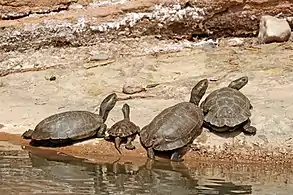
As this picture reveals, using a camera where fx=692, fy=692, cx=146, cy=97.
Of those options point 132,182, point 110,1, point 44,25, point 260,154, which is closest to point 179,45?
point 110,1

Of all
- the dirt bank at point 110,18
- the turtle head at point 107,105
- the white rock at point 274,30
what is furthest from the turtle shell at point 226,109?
the dirt bank at point 110,18

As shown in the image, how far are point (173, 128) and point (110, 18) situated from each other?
4067mm

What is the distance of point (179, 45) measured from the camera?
11.1 metres

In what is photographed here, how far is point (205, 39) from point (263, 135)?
157 inches

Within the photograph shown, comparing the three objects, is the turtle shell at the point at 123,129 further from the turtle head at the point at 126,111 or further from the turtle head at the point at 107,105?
the turtle head at the point at 107,105

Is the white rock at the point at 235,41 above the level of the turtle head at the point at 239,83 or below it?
above

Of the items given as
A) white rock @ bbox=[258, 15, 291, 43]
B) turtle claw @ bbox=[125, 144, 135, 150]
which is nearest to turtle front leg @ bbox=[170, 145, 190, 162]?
turtle claw @ bbox=[125, 144, 135, 150]

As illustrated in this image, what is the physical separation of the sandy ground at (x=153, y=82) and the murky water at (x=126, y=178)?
39cm

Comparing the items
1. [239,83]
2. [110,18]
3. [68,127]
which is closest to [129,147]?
[68,127]

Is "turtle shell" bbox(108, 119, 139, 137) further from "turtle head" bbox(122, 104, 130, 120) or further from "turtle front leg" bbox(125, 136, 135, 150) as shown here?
"turtle head" bbox(122, 104, 130, 120)

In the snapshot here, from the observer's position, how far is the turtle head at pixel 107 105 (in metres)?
8.20

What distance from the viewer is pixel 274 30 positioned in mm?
10703

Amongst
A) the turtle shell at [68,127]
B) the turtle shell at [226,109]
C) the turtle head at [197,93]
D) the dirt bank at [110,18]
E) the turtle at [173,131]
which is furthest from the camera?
the dirt bank at [110,18]

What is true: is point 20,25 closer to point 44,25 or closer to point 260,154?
point 44,25
